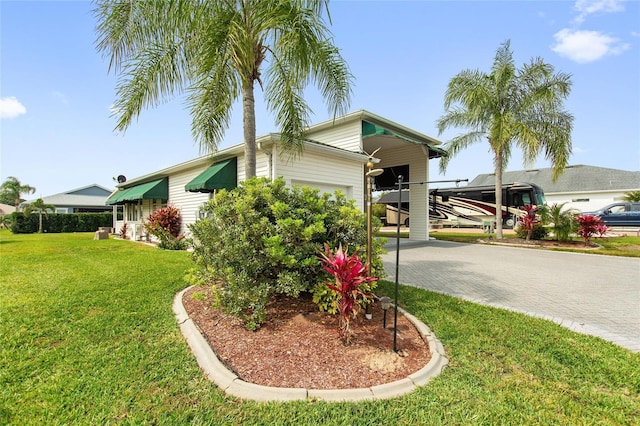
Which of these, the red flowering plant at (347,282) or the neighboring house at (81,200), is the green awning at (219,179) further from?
the neighboring house at (81,200)

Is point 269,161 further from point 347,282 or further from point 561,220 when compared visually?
point 561,220

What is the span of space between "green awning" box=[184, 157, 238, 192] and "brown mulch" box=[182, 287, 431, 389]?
6.49 meters

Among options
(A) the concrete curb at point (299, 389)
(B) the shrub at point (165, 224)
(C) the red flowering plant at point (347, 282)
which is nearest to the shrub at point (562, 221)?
(A) the concrete curb at point (299, 389)

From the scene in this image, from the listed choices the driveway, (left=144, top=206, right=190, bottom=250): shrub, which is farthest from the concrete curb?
(left=144, top=206, right=190, bottom=250): shrub

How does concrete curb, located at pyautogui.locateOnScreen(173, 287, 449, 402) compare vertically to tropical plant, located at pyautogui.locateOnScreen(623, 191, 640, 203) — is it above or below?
below

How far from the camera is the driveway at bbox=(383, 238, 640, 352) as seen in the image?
4332 mm

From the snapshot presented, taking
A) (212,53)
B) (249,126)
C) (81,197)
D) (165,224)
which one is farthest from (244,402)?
(81,197)

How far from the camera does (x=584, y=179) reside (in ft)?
101

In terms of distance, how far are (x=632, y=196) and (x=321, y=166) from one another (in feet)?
101

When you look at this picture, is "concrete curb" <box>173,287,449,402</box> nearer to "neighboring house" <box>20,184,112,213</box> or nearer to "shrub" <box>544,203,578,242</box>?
"shrub" <box>544,203,578,242</box>

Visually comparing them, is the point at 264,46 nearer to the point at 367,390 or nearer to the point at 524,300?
the point at 367,390

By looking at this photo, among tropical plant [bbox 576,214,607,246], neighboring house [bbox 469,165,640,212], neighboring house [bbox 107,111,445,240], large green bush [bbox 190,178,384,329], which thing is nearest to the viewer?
large green bush [bbox 190,178,384,329]

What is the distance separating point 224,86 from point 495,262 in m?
9.11

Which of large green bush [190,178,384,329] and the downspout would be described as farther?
the downspout
